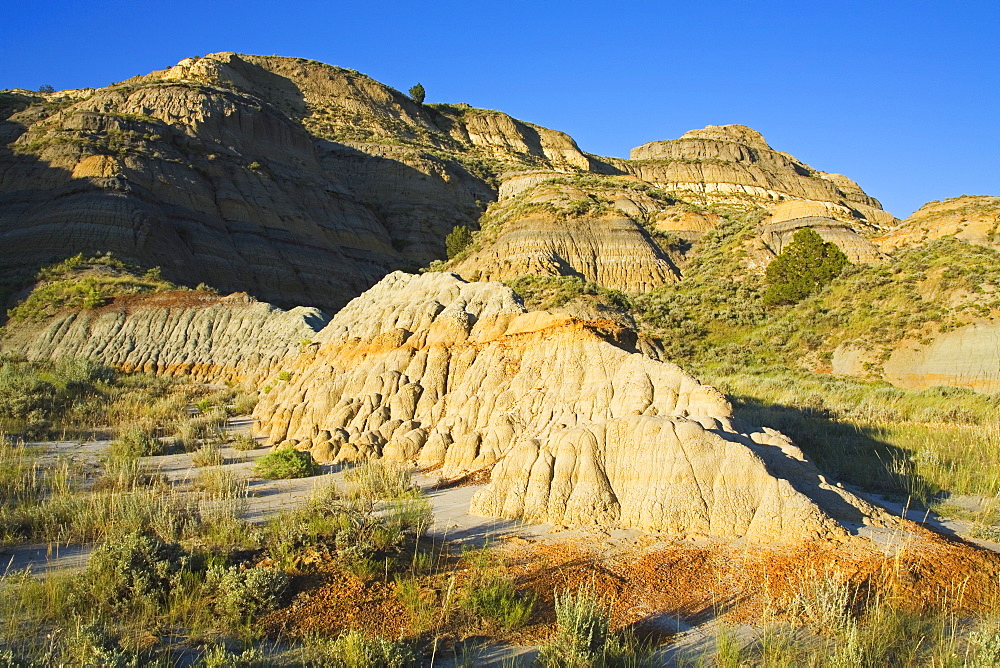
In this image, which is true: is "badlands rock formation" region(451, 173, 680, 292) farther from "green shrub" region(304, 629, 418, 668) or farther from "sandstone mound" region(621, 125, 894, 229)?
"sandstone mound" region(621, 125, 894, 229)

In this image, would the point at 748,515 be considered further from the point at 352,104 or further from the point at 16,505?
the point at 352,104

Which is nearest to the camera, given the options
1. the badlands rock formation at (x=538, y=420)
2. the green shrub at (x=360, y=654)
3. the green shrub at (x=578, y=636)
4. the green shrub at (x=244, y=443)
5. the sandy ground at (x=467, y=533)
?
the green shrub at (x=360, y=654)

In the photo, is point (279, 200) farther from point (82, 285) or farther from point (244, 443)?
point (244, 443)

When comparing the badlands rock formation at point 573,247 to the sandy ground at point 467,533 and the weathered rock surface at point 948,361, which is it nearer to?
the weathered rock surface at point 948,361

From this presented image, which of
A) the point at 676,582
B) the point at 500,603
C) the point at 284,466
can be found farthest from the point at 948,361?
the point at 500,603

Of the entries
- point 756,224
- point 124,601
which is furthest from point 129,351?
point 756,224

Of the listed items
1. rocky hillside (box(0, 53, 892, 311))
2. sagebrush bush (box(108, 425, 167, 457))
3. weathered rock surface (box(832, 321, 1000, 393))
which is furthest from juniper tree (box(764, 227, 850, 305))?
sagebrush bush (box(108, 425, 167, 457))

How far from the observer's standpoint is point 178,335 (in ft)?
91.0

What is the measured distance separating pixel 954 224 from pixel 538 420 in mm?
53498

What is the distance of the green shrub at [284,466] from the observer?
10492 millimetres

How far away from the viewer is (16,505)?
7895 millimetres

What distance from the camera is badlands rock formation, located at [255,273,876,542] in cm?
755

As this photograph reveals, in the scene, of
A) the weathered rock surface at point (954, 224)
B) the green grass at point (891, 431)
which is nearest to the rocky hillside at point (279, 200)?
the weathered rock surface at point (954, 224)

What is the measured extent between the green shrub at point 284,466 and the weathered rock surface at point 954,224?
165ft
